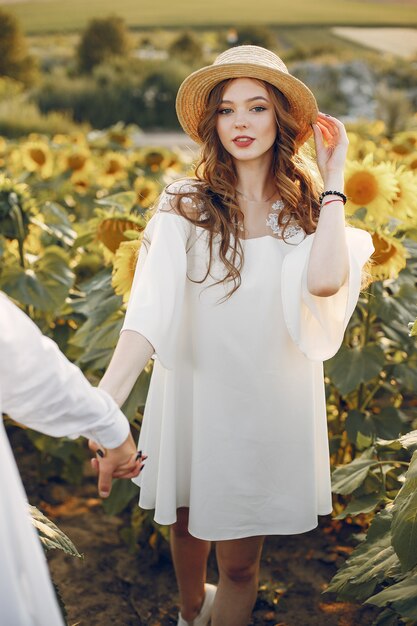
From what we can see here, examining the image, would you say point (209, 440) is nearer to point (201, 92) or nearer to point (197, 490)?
point (197, 490)

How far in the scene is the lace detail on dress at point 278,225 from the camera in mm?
2254

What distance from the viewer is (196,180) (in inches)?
91.4

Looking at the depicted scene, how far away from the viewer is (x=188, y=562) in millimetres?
2490

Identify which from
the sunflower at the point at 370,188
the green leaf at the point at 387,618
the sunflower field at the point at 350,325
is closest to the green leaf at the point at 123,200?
the sunflower field at the point at 350,325

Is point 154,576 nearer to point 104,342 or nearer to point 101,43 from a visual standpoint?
point 104,342

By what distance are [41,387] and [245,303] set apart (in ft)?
2.84

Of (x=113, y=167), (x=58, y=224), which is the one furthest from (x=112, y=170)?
(x=58, y=224)

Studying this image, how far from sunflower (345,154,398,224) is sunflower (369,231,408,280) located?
32 centimetres

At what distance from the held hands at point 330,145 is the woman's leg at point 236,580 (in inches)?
40.3

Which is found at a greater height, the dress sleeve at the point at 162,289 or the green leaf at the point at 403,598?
the dress sleeve at the point at 162,289

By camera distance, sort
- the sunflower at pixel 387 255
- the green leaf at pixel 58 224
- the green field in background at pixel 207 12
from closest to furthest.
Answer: the sunflower at pixel 387 255 < the green leaf at pixel 58 224 < the green field in background at pixel 207 12

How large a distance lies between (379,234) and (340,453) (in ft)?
3.00

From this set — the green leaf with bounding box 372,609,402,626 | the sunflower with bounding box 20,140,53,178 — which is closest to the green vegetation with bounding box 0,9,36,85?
the sunflower with bounding box 20,140,53,178

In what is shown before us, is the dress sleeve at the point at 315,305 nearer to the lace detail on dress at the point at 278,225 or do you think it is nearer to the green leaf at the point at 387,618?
the lace detail on dress at the point at 278,225
